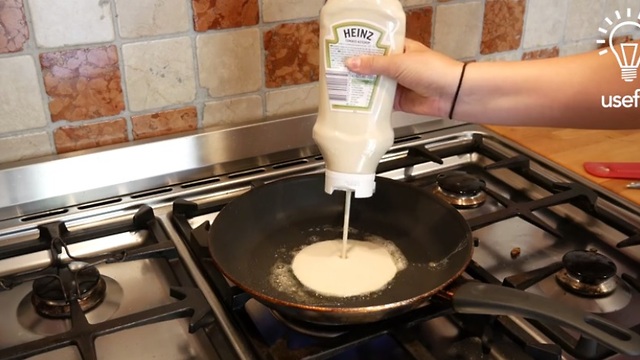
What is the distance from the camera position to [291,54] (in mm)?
883

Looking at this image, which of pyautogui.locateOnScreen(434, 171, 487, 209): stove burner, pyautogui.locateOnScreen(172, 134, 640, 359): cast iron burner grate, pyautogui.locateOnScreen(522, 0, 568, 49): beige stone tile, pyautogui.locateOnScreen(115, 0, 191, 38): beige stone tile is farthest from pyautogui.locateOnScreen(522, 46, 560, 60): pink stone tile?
pyautogui.locateOnScreen(115, 0, 191, 38): beige stone tile

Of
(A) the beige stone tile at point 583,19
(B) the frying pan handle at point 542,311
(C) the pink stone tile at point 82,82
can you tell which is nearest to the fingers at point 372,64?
(B) the frying pan handle at point 542,311

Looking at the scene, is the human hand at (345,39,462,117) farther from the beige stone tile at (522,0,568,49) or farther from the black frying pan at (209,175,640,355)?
the beige stone tile at (522,0,568,49)

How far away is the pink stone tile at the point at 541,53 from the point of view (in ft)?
3.55

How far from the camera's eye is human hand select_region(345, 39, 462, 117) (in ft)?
2.03

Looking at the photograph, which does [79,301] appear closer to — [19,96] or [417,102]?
[19,96]

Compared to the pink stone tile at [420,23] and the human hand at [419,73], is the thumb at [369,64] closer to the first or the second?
the human hand at [419,73]

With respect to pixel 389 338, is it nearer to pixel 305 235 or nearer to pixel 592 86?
pixel 305 235

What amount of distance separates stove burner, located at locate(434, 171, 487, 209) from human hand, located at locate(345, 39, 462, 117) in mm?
98

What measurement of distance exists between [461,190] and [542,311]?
308 millimetres

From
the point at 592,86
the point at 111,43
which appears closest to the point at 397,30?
the point at 592,86

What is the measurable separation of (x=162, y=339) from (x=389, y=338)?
0.70 feet

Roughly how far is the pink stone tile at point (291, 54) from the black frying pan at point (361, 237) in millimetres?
175

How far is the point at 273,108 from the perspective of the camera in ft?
2.98
